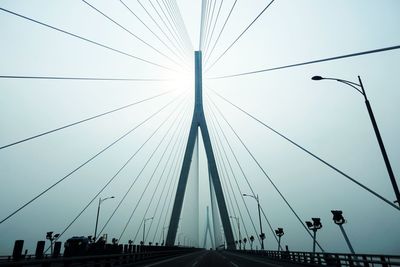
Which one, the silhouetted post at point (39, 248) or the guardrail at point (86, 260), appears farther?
the silhouetted post at point (39, 248)

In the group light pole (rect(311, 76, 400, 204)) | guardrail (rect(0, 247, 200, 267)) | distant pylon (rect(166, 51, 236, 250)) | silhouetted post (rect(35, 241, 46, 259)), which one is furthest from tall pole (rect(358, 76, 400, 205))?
distant pylon (rect(166, 51, 236, 250))

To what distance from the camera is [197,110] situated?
3512 centimetres

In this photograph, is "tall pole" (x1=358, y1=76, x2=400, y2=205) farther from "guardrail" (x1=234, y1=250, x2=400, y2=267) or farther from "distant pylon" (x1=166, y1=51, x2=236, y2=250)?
"distant pylon" (x1=166, y1=51, x2=236, y2=250)

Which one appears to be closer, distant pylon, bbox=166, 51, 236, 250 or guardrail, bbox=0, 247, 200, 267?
guardrail, bbox=0, 247, 200, 267

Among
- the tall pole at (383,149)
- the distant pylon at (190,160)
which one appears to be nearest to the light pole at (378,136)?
the tall pole at (383,149)

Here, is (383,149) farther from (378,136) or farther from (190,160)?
(190,160)

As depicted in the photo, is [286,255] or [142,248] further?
[286,255]

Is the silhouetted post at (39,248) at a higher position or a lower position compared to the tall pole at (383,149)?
lower

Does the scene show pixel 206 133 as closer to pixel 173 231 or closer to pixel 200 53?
pixel 200 53

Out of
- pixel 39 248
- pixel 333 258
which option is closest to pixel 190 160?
pixel 333 258

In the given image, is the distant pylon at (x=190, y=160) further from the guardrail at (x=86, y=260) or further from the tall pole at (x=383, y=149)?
the tall pole at (x=383, y=149)

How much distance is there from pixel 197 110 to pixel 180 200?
10943mm

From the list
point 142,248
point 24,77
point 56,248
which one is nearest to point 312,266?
point 142,248

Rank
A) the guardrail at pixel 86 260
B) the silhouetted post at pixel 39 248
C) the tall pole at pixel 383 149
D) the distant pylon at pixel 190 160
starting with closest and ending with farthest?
1. the guardrail at pixel 86 260
2. the silhouetted post at pixel 39 248
3. the tall pole at pixel 383 149
4. the distant pylon at pixel 190 160
